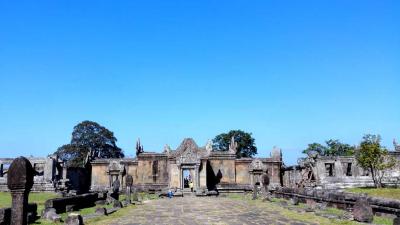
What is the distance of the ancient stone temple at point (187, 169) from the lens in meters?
39.8

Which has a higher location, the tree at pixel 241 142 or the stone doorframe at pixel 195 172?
the tree at pixel 241 142

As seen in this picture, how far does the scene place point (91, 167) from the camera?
43281mm

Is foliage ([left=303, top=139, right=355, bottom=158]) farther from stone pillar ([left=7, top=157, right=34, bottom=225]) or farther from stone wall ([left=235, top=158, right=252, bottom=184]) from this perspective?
stone pillar ([left=7, top=157, right=34, bottom=225])

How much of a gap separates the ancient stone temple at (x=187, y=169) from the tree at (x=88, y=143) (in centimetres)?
2969

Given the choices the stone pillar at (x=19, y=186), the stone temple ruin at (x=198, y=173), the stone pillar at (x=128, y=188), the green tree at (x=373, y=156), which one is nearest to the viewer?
the stone pillar at (x=19, y=186)

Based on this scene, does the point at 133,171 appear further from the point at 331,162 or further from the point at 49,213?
the point at 49,213

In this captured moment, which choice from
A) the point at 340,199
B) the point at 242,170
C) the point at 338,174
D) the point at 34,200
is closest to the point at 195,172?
the point at 242,170

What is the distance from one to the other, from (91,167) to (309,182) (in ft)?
76.5

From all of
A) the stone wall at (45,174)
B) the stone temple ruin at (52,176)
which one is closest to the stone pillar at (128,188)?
the stone temple ruin at (52,176)

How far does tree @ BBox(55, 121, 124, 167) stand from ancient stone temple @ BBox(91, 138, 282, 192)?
2969 centimetres

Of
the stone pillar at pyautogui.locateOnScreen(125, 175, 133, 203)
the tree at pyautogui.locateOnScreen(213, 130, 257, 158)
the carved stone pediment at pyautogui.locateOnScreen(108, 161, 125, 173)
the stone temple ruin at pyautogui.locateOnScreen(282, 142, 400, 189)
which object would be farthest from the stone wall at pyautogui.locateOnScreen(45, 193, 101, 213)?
the tree at pyautogui.locateOnScreen(213, 130, 257, 158)

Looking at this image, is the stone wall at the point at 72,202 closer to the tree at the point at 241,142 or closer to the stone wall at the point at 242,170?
the stone wall at the point at 242,170

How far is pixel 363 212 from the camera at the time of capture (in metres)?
13.6

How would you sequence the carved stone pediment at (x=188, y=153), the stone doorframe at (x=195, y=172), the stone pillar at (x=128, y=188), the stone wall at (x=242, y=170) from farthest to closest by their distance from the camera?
1. the stone wall at (x=242, y=170)
2. the carved stone pediment at (x=188, y=153)
3. the stone doorframe at (x=195, y=172)
4. the stone pillar at (x=128, y=188)
